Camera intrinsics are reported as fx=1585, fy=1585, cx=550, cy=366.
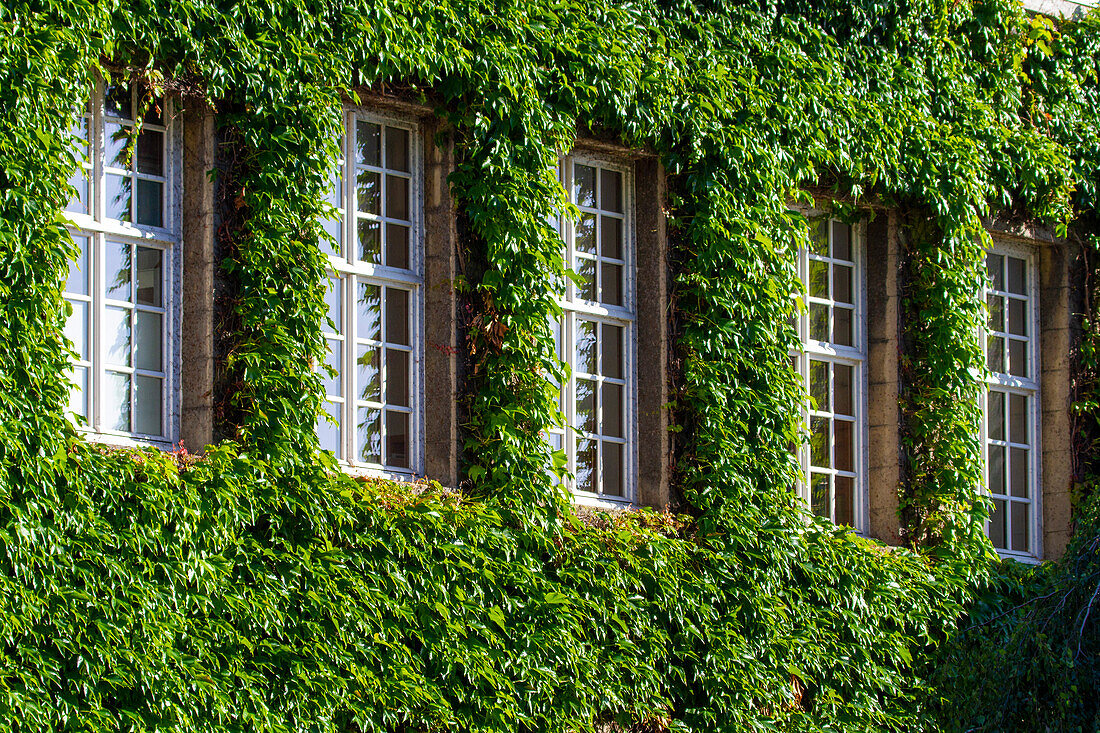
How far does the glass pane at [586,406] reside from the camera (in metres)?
10.2

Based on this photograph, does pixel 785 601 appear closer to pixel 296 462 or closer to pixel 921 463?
pixel 921 463

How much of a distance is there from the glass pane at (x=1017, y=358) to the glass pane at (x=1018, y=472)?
615 mm

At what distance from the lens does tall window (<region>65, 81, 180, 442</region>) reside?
845 cm

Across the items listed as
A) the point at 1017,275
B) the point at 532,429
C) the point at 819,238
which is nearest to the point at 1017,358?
the point at 1017,275

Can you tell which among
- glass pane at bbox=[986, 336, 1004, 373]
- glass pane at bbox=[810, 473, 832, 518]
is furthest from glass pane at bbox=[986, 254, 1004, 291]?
glass pane at bbox=[810, 473, 832, 518]

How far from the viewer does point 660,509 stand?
1020 cm

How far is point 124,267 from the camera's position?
28.4 feet

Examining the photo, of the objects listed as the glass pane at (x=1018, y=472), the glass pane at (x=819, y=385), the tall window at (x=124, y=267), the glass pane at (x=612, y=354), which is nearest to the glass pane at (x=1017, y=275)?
the glass pane at (x=1018, y=472)

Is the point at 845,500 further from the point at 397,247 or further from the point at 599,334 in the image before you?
the point at 397,247

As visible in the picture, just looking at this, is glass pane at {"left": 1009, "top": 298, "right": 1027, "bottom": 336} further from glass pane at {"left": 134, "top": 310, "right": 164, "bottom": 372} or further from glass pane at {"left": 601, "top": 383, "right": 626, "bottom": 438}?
glass pane at {"left": 134, "top": 310, "right": 164, "bottom": 372}

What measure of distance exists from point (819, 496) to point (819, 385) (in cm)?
81

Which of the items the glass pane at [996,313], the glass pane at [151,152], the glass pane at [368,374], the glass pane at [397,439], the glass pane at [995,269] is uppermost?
the glass pane at [151,152]

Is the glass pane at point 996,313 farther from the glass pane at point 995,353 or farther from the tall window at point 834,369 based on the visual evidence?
the tall window at point 834,369

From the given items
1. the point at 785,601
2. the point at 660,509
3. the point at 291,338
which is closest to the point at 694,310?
the point at 660,509
